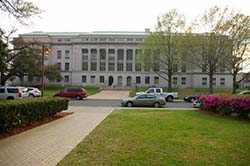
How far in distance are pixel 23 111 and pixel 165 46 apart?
4374 cm

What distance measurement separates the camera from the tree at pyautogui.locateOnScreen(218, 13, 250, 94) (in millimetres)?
40781

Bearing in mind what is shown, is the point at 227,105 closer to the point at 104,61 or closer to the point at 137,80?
the point at 137,80

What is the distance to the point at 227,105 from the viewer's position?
699 inches

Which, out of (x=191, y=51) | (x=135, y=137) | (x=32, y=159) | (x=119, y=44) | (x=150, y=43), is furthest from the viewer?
(x=119, y=44)

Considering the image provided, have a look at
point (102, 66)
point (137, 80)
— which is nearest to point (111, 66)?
point (102, 66)

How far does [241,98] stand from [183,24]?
34.9 m

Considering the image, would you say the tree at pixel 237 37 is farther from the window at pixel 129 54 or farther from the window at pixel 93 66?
the window at pixel 93 66

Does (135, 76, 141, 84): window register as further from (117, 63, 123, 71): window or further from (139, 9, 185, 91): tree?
(139, 9, 185, 91): tree

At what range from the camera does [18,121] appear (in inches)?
426

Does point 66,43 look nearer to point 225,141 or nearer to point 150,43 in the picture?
point 150,43

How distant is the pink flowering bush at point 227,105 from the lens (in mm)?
16391

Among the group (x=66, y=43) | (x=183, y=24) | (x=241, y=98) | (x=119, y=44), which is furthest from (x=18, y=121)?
(x=66, y=43)

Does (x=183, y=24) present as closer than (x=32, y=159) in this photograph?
No

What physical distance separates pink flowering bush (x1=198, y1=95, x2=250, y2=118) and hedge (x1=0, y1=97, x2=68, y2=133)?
10659mm
